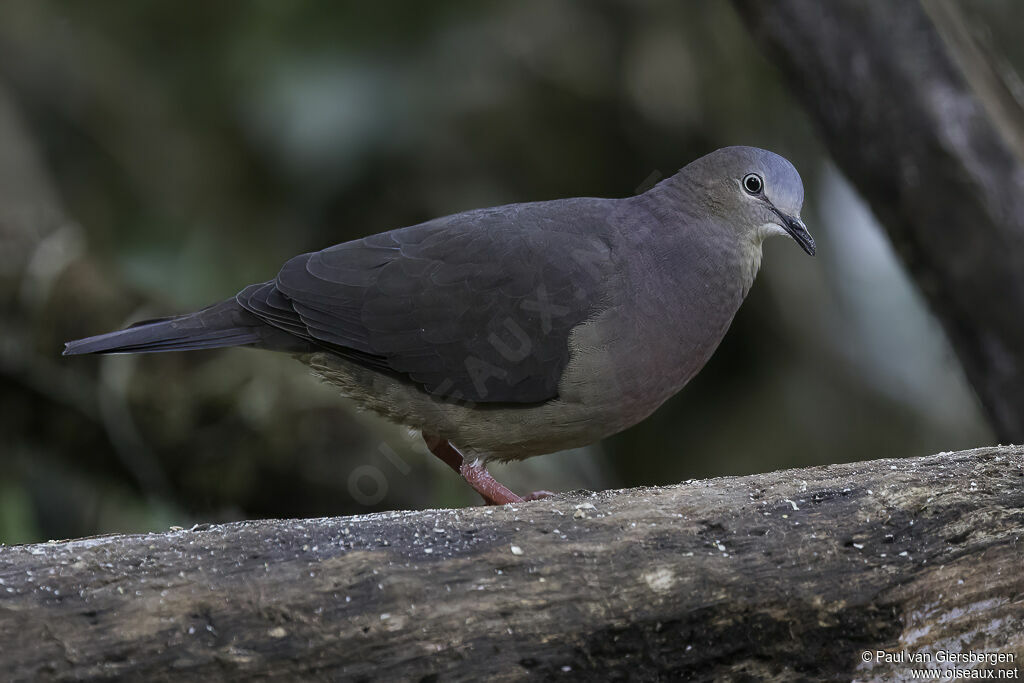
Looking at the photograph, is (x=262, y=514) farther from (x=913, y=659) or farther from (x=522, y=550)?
(x=913, y=659)

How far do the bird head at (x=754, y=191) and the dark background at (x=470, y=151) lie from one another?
2.13 metres

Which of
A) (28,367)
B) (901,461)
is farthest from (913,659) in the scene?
(28,367)

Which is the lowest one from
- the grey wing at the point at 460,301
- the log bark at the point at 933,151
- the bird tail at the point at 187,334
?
the log bark at the point at 933,151

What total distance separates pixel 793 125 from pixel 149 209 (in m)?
4.03

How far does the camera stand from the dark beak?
9.73 ft

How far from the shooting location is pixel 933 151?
380 cm

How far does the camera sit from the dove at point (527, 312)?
2.95 m

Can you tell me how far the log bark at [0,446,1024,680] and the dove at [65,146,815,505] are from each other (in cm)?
67

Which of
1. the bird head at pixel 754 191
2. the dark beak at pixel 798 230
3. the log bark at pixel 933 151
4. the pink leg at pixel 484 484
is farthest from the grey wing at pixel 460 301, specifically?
the log bark at pixel 933 151

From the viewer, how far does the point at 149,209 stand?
595cm

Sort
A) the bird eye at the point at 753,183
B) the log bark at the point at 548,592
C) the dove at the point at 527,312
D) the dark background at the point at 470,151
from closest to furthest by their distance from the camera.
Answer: the log bark at the point at 548,592, the dove at the point at 527,312, the bird eye at the point at 753,183, the dark background at the point at 470,151

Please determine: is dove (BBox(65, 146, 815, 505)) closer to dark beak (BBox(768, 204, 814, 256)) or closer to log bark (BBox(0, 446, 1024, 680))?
dark beak (BBox(768, 204, 814, 256))

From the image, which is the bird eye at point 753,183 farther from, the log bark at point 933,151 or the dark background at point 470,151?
the dark background at point 470,151

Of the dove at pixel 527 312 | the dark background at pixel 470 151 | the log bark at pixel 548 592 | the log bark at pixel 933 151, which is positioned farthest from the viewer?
the dark background at pixel 470 151
